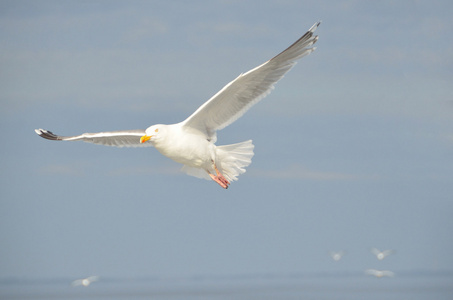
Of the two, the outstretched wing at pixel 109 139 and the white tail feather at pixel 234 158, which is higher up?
the outstretched wing at pixel 109 139

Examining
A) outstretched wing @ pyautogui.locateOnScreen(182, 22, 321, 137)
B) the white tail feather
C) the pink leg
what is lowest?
the pink leg

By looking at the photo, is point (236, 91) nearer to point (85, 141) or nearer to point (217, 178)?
point (217, 178)

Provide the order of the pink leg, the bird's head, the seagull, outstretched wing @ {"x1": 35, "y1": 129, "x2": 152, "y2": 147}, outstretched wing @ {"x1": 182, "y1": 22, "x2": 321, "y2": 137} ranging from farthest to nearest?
outstretched wing @ {"x1": 35, "y1": 129, "x2": 152, "y2": 147} → the pink leg → the bird's head → the seagull → outstretched wing @ {"x1": 182, "y1": 22, "x2": 321, "y2": 137}

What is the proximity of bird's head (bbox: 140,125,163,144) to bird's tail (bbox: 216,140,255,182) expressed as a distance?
0.96 meters

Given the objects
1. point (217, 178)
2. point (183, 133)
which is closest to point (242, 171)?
point (217, 178)

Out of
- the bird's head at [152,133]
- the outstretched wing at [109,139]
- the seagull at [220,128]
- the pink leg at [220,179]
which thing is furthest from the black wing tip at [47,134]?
the pink leg at [220,179]

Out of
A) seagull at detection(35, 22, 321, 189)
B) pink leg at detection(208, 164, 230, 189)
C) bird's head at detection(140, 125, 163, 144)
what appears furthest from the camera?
pink leg at detection(208, 164, 230, 189)

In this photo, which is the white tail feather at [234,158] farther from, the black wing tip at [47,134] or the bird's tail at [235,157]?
the black wing tip at [47,134]

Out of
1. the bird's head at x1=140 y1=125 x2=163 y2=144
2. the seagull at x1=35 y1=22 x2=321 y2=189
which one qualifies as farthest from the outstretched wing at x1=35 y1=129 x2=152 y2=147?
the bird's head at x1=140 y1=125 x2=163 y2=144

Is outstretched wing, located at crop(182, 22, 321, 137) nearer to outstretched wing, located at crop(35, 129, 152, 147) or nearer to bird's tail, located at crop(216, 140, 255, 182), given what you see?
bird's tail, located at crop(216, 140, 255, 182)

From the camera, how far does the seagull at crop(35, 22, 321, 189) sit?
9.13m

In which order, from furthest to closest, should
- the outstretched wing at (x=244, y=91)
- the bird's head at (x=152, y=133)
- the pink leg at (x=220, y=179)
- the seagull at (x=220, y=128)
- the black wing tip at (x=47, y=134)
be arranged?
the black wing tip at (x=47, y=134) → the pink leg at (x=220, y=179) → the bird's head at (x=152, y=133) → the seagull at (x=220, y=128) → the outstretched wing at (x=244, y=91)

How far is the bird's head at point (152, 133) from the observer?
9445 mm

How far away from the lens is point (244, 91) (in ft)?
31.1
